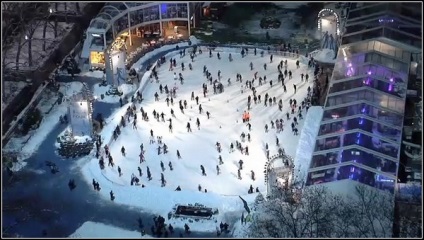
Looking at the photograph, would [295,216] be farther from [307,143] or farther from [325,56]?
[325,56]

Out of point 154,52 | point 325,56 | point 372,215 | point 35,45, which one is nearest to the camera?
point 372,215

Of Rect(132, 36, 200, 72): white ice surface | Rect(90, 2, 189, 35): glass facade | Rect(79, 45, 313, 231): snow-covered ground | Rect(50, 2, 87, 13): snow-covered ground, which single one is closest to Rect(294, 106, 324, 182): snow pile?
Rect(79, 45, 313, 231): snow-covered ground

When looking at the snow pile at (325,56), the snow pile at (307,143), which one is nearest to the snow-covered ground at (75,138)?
the snow pile at (307,143)

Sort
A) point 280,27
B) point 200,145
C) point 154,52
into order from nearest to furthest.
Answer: point 200,145
point 154,52
point 280,27

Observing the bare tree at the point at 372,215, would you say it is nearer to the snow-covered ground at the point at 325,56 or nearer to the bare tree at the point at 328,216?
the bare tree at the point at 328,216

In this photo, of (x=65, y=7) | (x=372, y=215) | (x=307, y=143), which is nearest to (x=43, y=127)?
(x=307, y=143)

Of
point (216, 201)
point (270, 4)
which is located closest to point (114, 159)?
point (216, 201)
